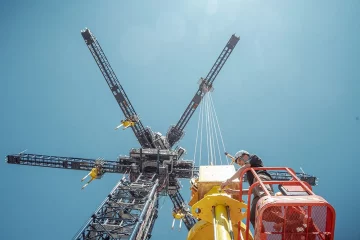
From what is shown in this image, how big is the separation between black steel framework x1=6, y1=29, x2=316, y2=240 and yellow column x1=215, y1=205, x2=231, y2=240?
6460mm

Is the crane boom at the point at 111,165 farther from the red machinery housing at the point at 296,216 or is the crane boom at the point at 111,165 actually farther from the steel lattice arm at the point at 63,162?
the red machinery housing at the point at 296,216

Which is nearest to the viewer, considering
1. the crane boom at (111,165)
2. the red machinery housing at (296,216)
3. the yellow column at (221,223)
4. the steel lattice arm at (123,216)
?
the red machinery housing at (296,216)

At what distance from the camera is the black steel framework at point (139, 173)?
37.6ft

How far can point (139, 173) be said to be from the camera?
2027cm

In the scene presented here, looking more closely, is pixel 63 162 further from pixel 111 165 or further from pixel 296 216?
pixel 296 216

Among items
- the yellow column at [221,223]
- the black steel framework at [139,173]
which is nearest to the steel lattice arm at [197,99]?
the black steel framework at [139,173]

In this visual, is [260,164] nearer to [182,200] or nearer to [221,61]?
[182,200]

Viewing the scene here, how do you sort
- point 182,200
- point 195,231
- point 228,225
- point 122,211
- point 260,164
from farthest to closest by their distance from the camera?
1. point 182,200
2. point 122,211
3. point 260,164
4. point 195,231
5. point 228,225

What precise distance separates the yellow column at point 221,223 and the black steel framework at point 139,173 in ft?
21.2

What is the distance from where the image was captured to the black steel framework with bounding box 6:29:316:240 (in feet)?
37.6

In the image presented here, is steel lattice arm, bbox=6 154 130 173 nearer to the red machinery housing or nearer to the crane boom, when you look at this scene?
the crane boom

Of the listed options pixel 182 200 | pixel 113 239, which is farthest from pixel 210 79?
pixel 113 239

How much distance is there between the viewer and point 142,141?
26.0 metres

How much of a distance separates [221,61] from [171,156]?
1484cm
